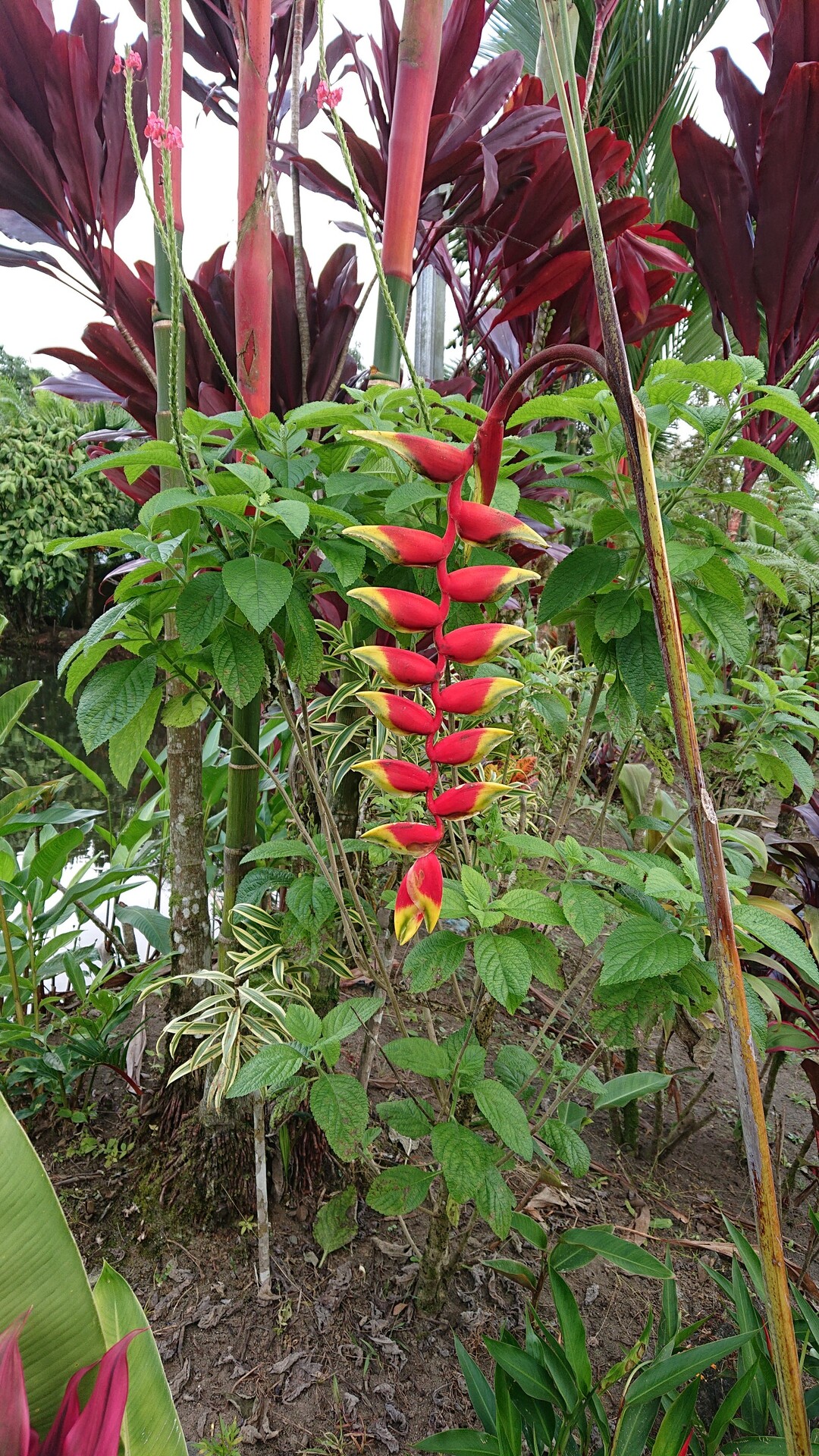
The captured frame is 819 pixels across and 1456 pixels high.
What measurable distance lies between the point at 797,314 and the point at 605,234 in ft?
1.16

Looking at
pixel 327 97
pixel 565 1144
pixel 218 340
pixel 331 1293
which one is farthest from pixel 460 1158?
pixel 218 340

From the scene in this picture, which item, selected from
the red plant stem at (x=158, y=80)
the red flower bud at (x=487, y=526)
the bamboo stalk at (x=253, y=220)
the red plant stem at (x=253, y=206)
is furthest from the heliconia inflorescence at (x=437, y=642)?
the red plant stem at (x=158, y=80)

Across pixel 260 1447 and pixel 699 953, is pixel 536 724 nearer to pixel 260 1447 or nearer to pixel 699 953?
pixel 699 953

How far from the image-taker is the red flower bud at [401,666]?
1.16 feet

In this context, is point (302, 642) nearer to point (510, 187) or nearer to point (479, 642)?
point (479, 642)

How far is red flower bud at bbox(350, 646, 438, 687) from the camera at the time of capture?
35cm

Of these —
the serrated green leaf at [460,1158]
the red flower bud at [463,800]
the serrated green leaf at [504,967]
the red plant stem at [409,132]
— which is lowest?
the serrated green leaf at [460,1158]

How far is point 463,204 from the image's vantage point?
96 centimetres

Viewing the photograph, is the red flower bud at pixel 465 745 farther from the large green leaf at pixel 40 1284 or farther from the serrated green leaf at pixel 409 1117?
the serrated green leaf at pixel 409 1117

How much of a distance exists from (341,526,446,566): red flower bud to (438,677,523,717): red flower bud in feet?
0.20

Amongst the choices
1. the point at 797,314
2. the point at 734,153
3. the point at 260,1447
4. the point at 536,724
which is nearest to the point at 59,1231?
the point at 260,1447

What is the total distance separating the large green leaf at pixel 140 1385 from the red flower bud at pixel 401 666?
0.46 m

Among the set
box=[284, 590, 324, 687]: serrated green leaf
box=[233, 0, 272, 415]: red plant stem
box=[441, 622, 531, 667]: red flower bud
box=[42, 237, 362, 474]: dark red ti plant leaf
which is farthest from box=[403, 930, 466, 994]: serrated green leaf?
box=[42, 237, 362, 474]: dark red ti plant leaf

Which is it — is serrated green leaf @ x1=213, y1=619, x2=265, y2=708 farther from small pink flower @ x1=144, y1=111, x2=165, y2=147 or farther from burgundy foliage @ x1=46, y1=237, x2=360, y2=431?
burgundy foliage @ x1=46, y1=237, x2=360, y2=431
